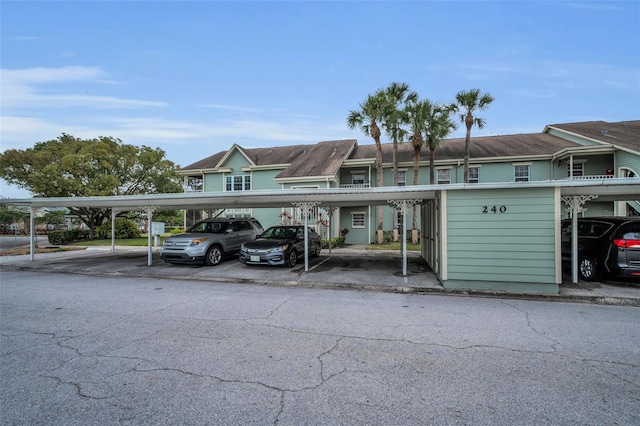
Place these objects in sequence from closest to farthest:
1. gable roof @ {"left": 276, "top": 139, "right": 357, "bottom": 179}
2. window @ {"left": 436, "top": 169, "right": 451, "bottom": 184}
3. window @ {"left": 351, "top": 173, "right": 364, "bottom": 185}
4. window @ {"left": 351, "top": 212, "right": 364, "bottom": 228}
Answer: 1. gable roof @ {"left": 276, "top": 139, "right": 357, "bottom": 179}
2. window @ {"left": 436, "top": 169, "right": 451, "bottom": 184}
3. window @ {"left": 351, "top": 212, "right": 364, "bottom": 228}
4. window @ {"left": 351, "top": 173, "right": 364, "bottom": 185}

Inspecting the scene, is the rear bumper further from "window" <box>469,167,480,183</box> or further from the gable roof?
"window" <box>469,167,480,183</box>

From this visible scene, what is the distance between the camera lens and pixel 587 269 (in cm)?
884

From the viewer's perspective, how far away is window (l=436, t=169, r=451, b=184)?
Result: 2156 cm

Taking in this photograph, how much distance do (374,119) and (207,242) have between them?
43.3 feet

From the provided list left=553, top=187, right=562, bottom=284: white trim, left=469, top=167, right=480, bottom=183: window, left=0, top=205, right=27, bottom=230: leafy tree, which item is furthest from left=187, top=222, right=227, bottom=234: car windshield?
left=0, top=205, right=27, bottom=230: leafy tree

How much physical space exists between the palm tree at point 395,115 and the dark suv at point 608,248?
11453 mm

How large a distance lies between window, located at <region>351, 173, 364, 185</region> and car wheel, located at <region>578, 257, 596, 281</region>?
14.9 meters

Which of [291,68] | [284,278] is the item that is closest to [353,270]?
[284,278]

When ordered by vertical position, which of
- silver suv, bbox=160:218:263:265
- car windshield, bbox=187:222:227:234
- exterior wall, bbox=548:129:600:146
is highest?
exterior wall, bbox=548:129:600:146

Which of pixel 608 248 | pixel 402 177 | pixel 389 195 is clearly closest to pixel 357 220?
pixel 402 177

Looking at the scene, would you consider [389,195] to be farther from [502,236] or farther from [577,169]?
[577,169]

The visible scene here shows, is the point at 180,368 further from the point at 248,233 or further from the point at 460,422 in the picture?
the point at 248,233

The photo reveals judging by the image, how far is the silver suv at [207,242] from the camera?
448 inches

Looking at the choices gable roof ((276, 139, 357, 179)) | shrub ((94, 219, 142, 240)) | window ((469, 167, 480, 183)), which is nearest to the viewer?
window ((469, 167, 480, 183))
